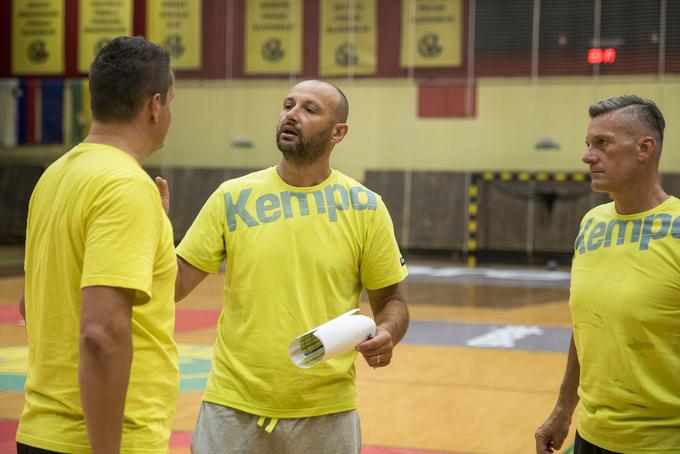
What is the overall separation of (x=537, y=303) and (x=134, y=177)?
12164 mm

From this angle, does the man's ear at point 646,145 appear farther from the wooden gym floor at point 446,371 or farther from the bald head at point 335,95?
the wooden gym floor at point 446,371

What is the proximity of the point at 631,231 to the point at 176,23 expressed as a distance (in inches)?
764

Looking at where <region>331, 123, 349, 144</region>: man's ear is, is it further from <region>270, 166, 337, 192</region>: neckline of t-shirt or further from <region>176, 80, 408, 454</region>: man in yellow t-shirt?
<region>270, 166, 337, 192</region>: neckline of t-shirt

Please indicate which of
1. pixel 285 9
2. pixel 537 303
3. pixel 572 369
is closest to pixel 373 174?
pixel 285 9

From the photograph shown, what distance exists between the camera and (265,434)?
3.20 metres

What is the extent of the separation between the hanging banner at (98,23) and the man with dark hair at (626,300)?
1935 cm

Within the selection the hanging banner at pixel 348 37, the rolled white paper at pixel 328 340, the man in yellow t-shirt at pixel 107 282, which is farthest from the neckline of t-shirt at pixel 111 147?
the hanging banner at pixel 348 37

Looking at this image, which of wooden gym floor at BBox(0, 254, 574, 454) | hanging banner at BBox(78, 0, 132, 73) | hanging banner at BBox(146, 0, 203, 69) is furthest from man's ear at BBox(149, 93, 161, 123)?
hanging banner at BBox(78, 0, 132, 73)

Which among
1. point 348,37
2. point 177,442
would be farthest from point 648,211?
point 348,37

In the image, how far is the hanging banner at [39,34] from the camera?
22.1 metres

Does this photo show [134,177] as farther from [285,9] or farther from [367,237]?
[285,9]

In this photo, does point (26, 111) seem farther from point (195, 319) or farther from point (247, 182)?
point (247, 182)

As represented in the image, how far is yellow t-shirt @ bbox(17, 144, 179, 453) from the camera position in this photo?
90.5 inches

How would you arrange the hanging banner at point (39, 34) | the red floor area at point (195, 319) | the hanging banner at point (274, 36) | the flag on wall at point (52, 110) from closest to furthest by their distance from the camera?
the red floor area at point (195, 319)
the hanging banner at point (274, 36)
the flag on wall at point (52, 110)
the hanging banner at point (39, 34)
